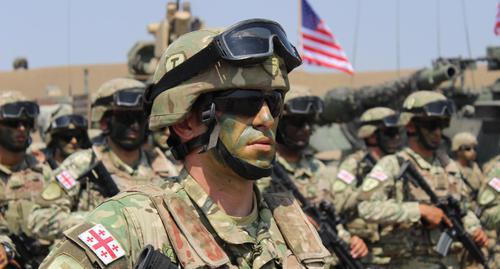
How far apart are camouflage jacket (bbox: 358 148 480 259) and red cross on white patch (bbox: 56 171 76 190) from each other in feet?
8.16

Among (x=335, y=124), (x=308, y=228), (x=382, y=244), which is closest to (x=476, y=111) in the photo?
(x=335, y=124)

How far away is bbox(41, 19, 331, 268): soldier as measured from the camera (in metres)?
3.17

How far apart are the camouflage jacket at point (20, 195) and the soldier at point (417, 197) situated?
2.68m

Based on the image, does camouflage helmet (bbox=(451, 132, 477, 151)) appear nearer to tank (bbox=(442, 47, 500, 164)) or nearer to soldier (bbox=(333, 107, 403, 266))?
tank (bbox=(442, 47, 500, 164))

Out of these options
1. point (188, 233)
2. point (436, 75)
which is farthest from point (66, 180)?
point (436, 75)

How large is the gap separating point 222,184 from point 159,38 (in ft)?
47.1

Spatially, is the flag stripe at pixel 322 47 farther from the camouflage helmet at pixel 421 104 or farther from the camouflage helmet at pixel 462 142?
the camouflage helmet at pixel 421 104

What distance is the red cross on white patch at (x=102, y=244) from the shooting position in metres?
3.03

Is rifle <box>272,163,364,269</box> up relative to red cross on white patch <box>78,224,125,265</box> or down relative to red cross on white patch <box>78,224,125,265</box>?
down

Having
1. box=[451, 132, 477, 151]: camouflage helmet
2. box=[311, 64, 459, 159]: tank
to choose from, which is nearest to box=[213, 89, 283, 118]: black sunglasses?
box=[451, 132, 477, 151]: camouflage helmet

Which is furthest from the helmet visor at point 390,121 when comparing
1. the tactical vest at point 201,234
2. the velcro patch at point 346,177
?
the tactical vest at point 201,234

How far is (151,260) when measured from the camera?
9.53ft

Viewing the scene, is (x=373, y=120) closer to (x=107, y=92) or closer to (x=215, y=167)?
(x=107, y=92)

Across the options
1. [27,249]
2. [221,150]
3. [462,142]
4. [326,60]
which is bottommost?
[462,142]
